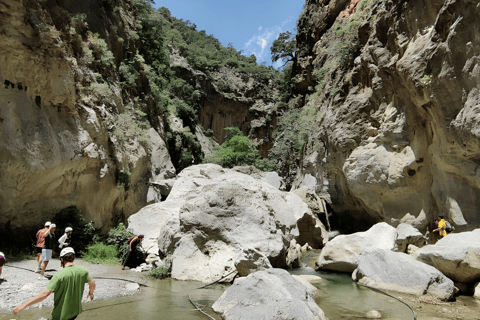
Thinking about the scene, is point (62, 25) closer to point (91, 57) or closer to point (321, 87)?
point (91, 57)

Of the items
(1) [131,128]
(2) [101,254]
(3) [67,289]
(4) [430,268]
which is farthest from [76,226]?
(4) [430,268]

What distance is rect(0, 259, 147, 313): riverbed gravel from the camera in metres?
6.46

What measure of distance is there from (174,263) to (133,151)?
9.04 metres

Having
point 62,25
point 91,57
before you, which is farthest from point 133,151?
point 62,25

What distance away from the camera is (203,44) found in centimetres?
5844

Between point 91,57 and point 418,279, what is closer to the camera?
point 418,279

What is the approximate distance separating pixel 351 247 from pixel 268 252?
3254mm

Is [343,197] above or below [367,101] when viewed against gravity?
below

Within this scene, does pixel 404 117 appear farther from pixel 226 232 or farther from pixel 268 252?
pixel 226 232

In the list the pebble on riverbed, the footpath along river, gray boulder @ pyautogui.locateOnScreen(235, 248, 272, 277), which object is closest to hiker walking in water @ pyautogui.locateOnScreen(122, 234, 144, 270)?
the footpath along river

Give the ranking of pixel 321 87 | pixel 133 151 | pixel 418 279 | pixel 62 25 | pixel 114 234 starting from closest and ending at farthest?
1. pixel 418 279
2. pixel 114 234
3. pixel 62 25
4. pixel 133 151
5. pixel 321 87

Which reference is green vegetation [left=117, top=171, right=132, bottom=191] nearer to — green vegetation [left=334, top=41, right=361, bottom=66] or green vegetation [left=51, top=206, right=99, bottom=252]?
green vegetation [left=51, top=206, right=99, bottom=252]

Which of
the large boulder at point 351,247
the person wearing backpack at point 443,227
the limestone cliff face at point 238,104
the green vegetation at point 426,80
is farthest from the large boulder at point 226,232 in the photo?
the limestone cliff face at point 238,104

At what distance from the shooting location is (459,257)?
25.1 ft
